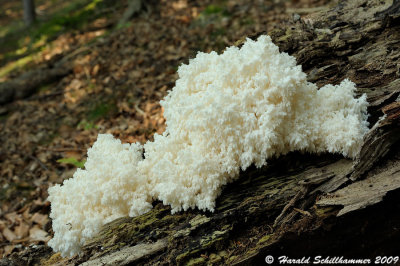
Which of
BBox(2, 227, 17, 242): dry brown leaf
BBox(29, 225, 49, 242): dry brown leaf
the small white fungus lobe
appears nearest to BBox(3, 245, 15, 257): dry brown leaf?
BBox(2, 227, 17, 242): dry brown leaf

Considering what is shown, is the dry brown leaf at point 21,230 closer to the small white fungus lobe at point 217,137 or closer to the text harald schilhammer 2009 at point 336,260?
the small white fungus lobe at point 217,137

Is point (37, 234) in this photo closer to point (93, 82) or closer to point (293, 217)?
point (293, 217)

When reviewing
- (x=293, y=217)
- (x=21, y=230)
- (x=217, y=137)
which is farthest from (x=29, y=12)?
(x=293, y=217)

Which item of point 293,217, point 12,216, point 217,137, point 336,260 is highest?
point 217,137

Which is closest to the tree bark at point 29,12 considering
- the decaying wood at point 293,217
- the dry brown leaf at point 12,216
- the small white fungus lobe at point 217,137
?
the dry brown leaf at point 12,216

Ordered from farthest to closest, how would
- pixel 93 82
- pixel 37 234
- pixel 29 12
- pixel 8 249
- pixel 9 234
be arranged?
pixel 29 12, pixel 93 82, pixel 9 234, pixel 37 234, pixel 8 249

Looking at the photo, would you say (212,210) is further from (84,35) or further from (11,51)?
(11,51)
